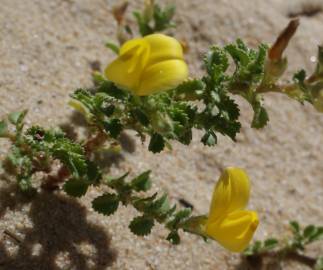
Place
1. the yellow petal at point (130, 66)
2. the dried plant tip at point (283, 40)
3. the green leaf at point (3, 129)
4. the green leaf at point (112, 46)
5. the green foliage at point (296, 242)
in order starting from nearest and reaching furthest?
the dried plant tip at point (283, 40)
the yellow petal at point (130, 66)
the green leaf at point (3, 129)
the green foliage at point (296, 242)
the green leaf at point (112, 46)

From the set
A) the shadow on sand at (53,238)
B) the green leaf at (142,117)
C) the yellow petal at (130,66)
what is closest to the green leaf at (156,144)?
the green leaf at (142,117)

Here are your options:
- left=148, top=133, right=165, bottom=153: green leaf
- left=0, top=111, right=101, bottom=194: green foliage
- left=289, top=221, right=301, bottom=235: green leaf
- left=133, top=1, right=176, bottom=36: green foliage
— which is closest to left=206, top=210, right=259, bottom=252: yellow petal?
left=148, top=133, right=165, bottom=153: green leaf

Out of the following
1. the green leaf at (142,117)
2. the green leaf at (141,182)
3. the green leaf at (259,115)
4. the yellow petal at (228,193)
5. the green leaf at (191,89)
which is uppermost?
the green leaf at (259,115)

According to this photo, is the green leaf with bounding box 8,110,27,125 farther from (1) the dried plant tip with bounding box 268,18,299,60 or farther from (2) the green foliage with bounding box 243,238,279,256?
(2) the green foliage with bounding box 243,238,279,256

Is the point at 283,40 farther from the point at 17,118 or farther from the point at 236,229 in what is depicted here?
the point at 17,118

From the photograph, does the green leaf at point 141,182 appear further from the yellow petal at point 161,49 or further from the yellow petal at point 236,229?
the yellow petal at point 161,49

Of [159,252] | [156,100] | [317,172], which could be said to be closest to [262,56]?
[156,100]

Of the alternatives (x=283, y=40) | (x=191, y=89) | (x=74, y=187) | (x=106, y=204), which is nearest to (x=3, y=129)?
(x=74, y=187)
